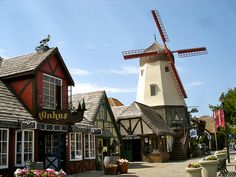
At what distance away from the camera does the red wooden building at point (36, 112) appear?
15641 mm

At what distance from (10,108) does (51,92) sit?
3.70m

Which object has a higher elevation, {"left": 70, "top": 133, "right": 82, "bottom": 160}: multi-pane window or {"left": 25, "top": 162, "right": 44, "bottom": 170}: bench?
{"left": 70, "top": 133, "right": 82, "bottom": 160}: multi-pane window

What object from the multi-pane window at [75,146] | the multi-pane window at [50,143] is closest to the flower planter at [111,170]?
the multi-pane window at [75,146]

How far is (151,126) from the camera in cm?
3169

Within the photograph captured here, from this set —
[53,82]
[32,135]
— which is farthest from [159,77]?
[32,135]

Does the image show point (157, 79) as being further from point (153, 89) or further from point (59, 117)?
point (59, 117)

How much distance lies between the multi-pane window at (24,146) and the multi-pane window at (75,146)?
14.1 feet

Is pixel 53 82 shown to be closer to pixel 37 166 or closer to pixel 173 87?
pixel 37 166

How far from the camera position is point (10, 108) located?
1658 cm

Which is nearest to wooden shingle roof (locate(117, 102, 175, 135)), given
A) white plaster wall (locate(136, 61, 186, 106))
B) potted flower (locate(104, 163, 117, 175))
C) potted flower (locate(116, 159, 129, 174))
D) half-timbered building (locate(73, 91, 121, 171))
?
half-timbered building (locate(73, 91, 121, 171))

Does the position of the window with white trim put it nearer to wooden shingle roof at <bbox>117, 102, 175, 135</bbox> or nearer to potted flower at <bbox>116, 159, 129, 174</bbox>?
potted flower at <bbox>116, 159, 129, 174</bbox>

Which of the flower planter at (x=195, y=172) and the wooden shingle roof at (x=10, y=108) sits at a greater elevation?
the wooden shingle roof at (x=10, y=108)

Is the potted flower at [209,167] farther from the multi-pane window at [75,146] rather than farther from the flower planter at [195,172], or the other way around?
the multi-pane window at [75,146]

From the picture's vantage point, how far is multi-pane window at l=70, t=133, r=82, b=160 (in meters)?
21.0
